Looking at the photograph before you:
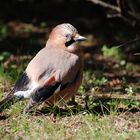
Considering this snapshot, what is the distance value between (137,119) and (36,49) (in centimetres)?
488

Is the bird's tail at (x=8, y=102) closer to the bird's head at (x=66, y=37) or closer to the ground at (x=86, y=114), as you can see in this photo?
the ground at (x=86, y=114)

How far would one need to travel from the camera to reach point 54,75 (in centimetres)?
665

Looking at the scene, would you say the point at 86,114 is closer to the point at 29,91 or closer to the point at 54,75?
the point at 54,75

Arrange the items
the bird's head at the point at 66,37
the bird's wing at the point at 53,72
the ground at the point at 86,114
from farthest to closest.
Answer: the bird's head at the point at 66,37 → the bird's wing at the point at 53,72 → the ground at the point at 86,114

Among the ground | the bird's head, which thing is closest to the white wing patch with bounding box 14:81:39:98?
the ground

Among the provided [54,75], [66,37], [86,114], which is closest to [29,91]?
[54,75]

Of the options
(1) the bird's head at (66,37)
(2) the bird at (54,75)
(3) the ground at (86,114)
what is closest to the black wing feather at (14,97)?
(2) the bird at (54,75)

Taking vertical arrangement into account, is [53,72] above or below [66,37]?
below

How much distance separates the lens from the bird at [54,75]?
6.58 metres

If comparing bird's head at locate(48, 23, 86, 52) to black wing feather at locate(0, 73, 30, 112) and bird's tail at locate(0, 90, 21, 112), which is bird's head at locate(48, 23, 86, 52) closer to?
black wing feather at locate(0, 73, 30, 112)

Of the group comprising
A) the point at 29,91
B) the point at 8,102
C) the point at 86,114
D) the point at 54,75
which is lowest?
the point at 86,114

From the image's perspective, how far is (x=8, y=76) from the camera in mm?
8273

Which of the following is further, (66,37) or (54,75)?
(66,37)

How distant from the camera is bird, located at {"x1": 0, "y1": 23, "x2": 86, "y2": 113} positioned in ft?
21.6
